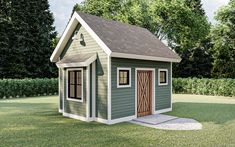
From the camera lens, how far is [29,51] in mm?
27750

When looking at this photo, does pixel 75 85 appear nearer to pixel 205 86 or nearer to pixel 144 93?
pixel 144 93

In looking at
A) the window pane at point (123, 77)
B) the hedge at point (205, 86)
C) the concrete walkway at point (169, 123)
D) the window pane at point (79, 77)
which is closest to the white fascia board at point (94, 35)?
the window pane at point (123, 77)

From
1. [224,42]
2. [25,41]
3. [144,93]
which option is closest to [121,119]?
[144,93]

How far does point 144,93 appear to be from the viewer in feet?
36.8

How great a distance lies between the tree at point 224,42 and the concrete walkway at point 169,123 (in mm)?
20654

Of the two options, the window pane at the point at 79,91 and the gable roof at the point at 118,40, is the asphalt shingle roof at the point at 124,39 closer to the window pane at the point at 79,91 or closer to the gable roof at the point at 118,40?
the gable roof at the point at 118,40

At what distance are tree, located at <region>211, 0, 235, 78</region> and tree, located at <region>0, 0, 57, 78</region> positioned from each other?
67.0 feet

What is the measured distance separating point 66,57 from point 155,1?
68.8 feet

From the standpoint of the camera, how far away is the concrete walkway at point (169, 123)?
8.74m

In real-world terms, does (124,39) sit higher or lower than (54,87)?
higher

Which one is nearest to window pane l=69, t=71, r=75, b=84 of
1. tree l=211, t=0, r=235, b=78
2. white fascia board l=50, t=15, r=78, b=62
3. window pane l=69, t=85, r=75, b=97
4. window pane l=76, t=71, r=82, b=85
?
window pane l=69, t=85, r=75, b=97

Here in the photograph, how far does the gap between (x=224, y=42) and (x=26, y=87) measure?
22.5 meters

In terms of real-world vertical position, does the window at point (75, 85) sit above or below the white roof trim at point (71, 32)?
below

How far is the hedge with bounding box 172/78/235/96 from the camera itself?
20.8 meters
